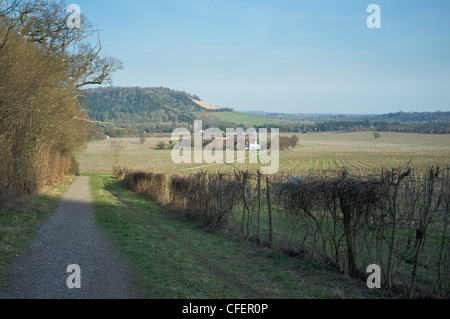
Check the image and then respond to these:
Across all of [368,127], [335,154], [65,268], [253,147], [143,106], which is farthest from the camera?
[143,106]

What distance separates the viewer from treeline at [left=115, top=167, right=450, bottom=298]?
18.5 feet

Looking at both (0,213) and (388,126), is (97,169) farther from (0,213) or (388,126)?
(388,126)

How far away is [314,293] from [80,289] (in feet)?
12.9

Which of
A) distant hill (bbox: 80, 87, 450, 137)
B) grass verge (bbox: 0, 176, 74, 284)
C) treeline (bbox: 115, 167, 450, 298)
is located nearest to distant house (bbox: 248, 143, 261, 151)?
distant hill (bbox: 80, 87, 450, 137)

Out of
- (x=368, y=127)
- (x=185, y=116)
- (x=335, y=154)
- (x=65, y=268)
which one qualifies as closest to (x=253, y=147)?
(x=335, y=154)

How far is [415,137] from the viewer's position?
4556 cm

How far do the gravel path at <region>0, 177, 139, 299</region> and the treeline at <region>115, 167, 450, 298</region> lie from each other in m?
4.07

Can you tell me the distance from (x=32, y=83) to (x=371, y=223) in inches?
466

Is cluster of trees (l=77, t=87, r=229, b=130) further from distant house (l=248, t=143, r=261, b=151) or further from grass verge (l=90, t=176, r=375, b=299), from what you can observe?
grass verge (l=90, t=176, r=375, b=299)

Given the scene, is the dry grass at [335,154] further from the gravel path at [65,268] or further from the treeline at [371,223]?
the treeline at [371,223]

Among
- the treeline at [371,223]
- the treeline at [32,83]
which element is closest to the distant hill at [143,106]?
the treeline at [32,83]

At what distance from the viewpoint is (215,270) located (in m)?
6.88

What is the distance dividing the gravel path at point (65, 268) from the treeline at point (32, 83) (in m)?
4.33

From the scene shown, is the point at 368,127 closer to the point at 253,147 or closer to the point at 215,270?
the point at 253,147
